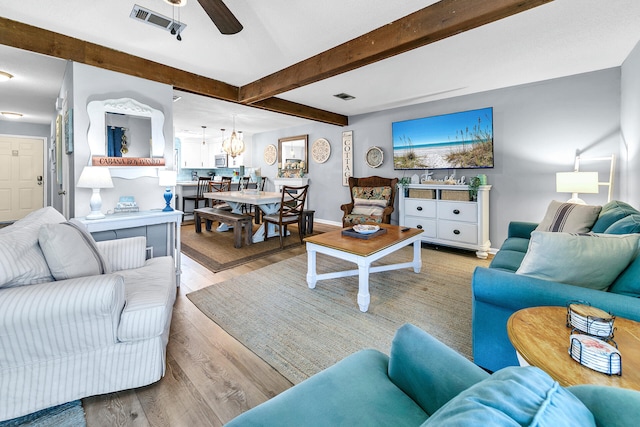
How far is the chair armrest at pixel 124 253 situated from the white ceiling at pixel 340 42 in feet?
5.98

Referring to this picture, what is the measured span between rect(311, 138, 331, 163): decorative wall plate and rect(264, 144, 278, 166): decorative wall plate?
53.5 inches

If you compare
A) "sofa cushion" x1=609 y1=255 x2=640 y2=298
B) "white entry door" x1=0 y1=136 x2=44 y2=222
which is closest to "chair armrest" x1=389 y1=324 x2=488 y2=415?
"sofa cushion" x1=609 y1=255 x2=640 y2=298

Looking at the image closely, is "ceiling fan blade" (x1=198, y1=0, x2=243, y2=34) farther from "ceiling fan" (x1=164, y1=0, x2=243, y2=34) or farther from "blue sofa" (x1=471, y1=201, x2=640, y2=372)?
"blue sofa" (x1=471, y1=201, x2=640, y2=372)

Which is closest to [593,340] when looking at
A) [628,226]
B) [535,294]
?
[535,294]

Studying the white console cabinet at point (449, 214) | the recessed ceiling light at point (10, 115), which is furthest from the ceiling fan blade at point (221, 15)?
the recessed ceiling light at point (10, 115)

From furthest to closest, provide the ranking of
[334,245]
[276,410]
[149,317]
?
[334,245] → [149,317] → [276,410]

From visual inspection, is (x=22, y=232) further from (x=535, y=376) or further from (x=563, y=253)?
(x=563, y=253)

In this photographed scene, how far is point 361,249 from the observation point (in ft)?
8.29

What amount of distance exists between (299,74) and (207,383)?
3.03m

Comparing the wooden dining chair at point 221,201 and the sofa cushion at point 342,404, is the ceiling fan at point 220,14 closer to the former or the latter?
the sofa cushion at point 342,404

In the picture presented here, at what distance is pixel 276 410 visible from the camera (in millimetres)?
861

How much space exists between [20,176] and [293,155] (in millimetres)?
6163

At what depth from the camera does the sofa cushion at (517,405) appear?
0.36m

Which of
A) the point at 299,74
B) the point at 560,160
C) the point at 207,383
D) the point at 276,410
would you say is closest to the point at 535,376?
the point at 276,410
